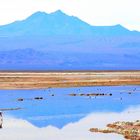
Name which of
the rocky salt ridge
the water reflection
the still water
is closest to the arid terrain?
the still water

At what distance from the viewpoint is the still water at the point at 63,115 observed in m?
32.8

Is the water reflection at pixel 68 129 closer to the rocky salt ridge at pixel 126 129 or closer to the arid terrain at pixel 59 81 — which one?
the rocky salt ridge at pixel 126 129

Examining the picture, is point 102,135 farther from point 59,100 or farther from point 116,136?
point 59,100

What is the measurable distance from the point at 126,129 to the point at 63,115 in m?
10.9

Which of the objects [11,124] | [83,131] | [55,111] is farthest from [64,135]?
[55,111]

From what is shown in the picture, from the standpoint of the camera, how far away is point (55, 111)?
4584 cm

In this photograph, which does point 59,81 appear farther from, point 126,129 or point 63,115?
point 126,129

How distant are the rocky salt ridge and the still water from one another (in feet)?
1.64

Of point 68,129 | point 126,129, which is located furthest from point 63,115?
Result: point 126,129

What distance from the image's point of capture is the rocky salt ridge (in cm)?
3072

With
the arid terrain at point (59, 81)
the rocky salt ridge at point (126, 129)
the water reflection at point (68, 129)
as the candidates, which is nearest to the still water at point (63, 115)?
the water reflection at point (68, 129)

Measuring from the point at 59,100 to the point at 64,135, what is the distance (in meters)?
23.4

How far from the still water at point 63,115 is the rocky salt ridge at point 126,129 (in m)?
0.50

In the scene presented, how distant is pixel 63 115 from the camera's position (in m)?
42.9
